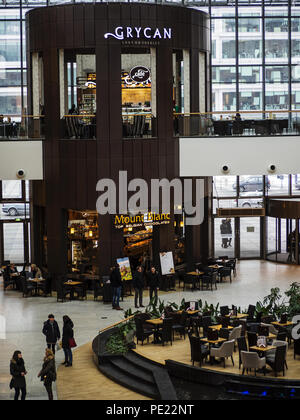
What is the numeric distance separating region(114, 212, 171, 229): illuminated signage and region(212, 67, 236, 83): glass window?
320 inches

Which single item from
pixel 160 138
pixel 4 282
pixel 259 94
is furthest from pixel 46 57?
pixel 259 94

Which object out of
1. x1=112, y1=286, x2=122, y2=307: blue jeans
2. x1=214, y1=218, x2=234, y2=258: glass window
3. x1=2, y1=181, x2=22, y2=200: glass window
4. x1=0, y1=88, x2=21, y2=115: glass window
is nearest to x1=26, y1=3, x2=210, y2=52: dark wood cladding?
x1=0, y1=88, x2=21, y2=115: glass window

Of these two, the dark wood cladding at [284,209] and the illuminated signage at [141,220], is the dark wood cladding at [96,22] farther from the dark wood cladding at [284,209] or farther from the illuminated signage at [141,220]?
the dark wood cladding at [284,209]

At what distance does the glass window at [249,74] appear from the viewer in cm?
3356

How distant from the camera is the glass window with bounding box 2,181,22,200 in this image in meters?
33.3

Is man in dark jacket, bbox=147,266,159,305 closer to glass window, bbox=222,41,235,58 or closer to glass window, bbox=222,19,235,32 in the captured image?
glass window, bbox=222,41,235,58

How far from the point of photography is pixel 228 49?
33.4m

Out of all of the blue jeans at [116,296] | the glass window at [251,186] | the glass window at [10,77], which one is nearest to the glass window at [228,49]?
the glass window at [251,186]

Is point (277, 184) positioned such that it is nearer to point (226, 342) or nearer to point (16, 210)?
point (16, 210)

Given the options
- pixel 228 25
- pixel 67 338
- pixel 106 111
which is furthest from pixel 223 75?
pixel 67 338

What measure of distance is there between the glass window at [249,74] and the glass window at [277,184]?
4174mm
